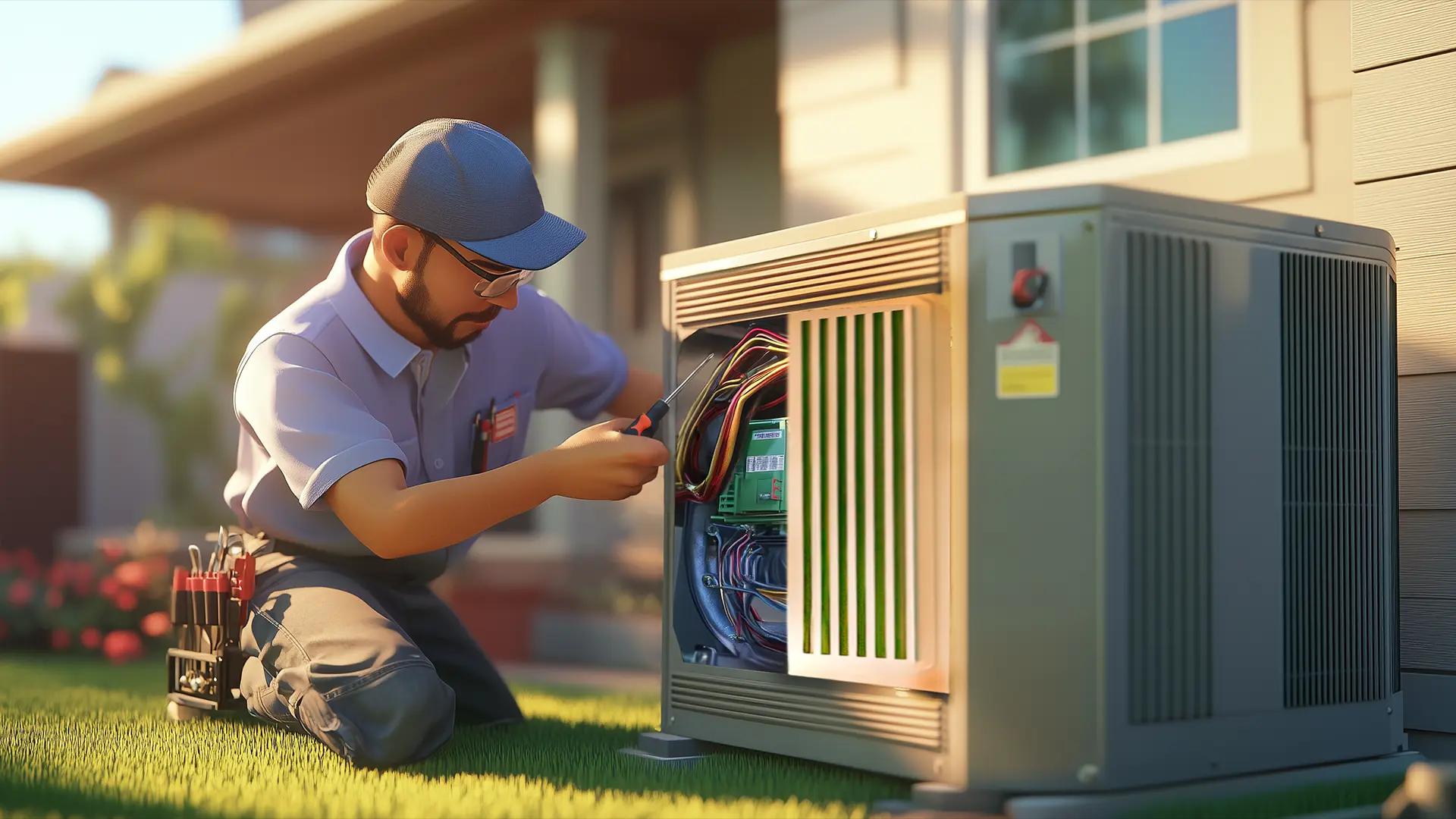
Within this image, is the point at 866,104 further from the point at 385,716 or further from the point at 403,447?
the point at 385,716

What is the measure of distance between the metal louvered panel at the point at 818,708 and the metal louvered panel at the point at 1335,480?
0.59 meters

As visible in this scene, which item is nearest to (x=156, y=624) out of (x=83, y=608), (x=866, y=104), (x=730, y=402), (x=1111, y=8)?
(x=83, y=608)

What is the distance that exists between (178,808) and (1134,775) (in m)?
1.42

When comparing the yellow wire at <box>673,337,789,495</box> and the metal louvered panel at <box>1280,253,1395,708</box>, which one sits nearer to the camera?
the metal louvered panel at <box>1280,253,1395,708</box>

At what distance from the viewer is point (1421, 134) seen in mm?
2605

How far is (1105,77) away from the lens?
11.8ft

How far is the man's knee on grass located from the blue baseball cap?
2.62 ft

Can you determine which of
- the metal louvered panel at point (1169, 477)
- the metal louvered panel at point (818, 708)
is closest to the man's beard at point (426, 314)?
the metal louvered panel at point (818, 708)

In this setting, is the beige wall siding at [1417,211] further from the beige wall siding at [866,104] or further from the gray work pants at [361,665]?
the gray work pants at [361,665]

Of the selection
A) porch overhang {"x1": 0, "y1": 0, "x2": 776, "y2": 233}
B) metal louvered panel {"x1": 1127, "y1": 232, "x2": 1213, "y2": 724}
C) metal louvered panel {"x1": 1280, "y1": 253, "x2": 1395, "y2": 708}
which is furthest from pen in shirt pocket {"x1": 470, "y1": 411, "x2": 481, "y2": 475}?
porch overhang {"x1": 0, "y1": 0, "x2": 776, "y2": 233}

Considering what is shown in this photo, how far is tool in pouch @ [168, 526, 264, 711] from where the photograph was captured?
2834 millimetres

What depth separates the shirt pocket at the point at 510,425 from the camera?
9.51 feet

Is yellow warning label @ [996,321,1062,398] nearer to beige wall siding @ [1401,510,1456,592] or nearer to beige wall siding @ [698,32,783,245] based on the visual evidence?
beige wall siding @ [1401,510,1456,592]

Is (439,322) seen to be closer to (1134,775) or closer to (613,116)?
(1134,775)
